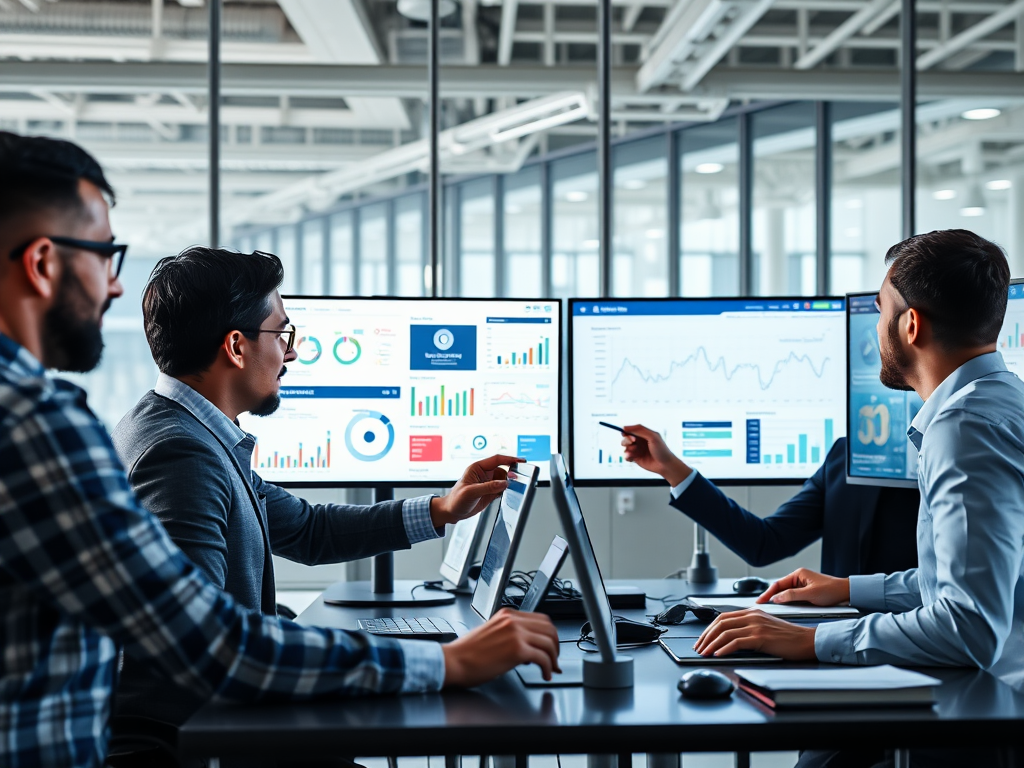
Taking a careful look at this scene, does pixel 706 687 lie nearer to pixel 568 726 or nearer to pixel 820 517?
pixel 568 726

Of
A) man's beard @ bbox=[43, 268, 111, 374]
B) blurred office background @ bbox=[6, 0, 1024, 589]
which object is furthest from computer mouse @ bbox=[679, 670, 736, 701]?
blurred office background @ bbox=[6, 0, 1024, 589]

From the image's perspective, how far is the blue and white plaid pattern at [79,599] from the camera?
102 cm

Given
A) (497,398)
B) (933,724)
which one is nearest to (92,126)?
(497,398)

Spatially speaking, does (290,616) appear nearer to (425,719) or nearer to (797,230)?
(425,719)

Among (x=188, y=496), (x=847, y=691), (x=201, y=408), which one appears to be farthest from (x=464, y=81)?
(x=847, y=691)

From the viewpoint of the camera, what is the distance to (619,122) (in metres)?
7.84

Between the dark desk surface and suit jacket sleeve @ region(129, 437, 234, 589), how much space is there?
33cm

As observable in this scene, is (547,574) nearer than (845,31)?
Yes

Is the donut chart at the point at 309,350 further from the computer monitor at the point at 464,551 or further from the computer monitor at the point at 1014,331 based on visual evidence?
the computer monitor at the point at 1014,331

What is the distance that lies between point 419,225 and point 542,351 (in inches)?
323

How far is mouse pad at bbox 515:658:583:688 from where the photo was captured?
1.39 m

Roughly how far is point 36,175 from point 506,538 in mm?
952

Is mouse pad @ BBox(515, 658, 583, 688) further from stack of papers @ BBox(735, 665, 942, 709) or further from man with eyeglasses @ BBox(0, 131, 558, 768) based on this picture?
stack of papers @ BBox(735, 665, 942, 709)

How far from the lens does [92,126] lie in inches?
395
